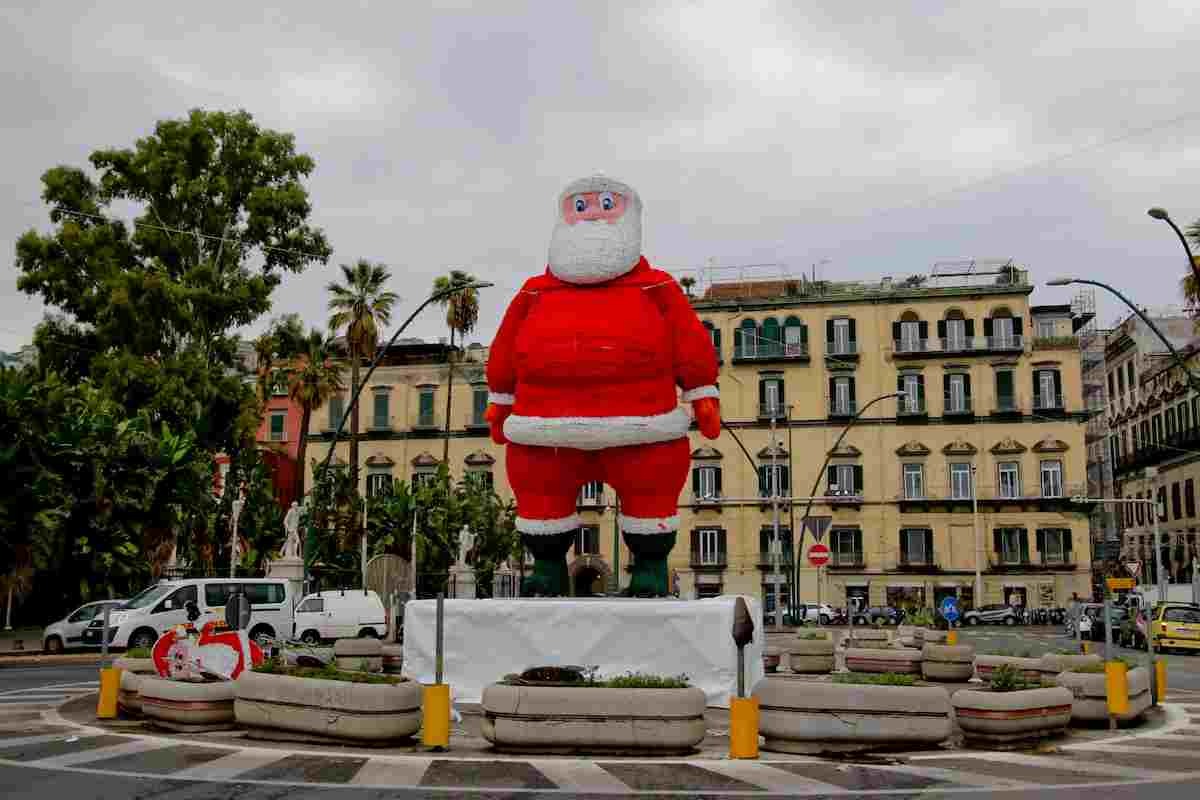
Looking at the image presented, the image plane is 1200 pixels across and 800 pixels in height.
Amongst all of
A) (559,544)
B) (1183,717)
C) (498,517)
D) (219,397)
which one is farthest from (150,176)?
(1183,717)

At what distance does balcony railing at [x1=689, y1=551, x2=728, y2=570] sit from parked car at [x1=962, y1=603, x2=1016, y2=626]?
35.7ft

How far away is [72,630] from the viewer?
2588cm

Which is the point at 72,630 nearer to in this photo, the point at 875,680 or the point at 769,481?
the point at 875,680

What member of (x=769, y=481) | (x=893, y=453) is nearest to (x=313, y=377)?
(x=769, y=481)

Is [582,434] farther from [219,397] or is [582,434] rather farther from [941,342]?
[941,342]

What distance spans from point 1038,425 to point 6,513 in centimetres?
4199

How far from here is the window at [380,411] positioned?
5803 cm

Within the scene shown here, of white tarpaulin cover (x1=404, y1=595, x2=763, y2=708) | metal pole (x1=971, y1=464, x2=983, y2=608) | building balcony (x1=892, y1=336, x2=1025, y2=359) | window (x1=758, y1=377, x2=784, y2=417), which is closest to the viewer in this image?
white tarpaulin cover (x1=404, y1=595, x2=763, y2=708)

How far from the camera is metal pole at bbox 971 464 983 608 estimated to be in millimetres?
50406

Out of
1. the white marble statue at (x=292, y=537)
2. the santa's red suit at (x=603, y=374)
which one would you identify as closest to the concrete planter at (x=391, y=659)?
the santa's red suit at (x=603, y=374)

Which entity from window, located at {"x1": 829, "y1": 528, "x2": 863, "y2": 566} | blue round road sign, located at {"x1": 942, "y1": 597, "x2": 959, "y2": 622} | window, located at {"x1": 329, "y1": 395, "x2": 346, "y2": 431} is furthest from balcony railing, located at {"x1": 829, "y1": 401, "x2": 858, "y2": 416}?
blue round road sign, located at {"x1": 942, "y1": 597, "x2": 959, "y2": 622}

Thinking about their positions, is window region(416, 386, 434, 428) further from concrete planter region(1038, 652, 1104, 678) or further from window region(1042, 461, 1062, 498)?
concrete planter region(1038, 652, 1104, 678)

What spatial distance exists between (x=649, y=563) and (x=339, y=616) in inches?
570

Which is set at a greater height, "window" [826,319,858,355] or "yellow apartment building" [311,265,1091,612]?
"window" [826,319,858,355]
